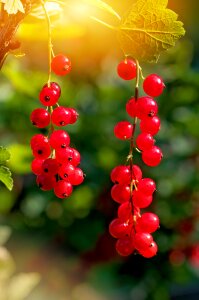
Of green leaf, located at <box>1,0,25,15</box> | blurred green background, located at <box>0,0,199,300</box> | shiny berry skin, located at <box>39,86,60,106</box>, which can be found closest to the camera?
green leaf, located at <box>1,0,25,15</box>

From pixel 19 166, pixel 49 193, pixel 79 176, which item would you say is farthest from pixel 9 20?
pixel 49 193

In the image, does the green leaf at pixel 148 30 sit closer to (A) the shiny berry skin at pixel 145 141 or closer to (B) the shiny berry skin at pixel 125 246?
(A) the shiny berry skin at pixel 145 141

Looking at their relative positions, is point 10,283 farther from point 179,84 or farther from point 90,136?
point 179,84

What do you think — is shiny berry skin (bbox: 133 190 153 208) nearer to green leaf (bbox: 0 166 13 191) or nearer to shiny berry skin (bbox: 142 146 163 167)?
shiny berry skin (bbox: 142 146 163 167)

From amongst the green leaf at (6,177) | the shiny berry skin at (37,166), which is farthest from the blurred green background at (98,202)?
the green leaf at (6,177)

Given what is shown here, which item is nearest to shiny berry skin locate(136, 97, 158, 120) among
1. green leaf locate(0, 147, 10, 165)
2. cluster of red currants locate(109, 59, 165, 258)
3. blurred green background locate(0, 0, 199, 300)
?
cluster of red currants locate(109, 59, 165, 258)

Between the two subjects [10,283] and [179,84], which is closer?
[10,283]
